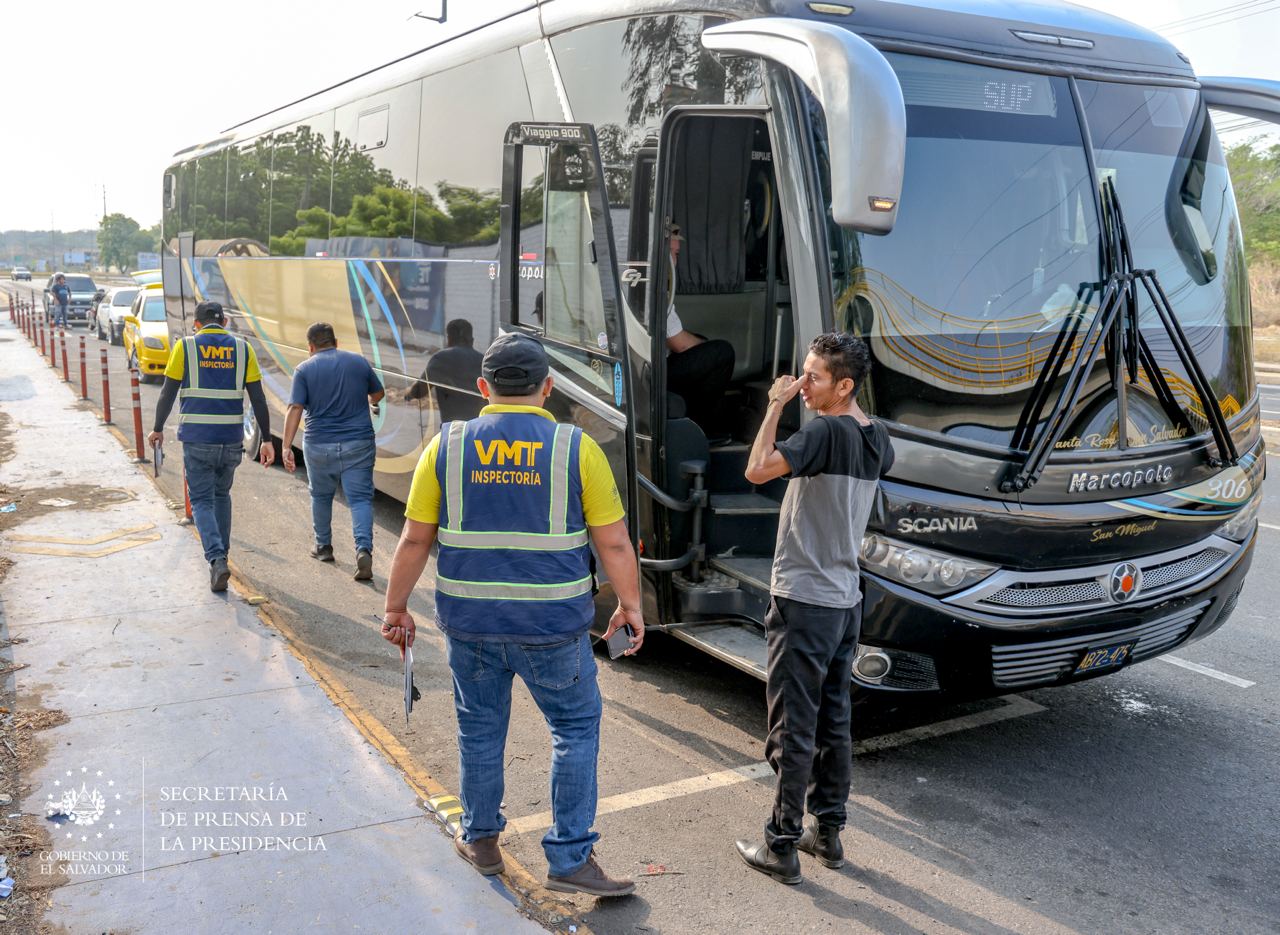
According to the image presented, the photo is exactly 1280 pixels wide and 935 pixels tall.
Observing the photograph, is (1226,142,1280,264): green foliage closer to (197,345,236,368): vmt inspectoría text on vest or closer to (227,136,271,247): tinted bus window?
(227,136,271,247): tinted bus window

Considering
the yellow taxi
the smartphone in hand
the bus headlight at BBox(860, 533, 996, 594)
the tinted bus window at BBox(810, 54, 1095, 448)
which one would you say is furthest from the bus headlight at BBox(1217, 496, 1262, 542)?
the yellow taxi

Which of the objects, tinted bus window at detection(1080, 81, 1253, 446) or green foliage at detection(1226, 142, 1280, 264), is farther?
green foliage at detection(1226, 142, 1280, 264)

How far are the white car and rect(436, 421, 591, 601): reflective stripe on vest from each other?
27.6 metres

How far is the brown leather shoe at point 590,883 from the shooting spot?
3.71 meters

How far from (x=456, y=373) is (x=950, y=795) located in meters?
4.40

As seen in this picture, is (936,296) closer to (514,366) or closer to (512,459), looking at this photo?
(514,366)

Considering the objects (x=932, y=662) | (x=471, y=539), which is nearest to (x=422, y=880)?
(x=471, y=539)

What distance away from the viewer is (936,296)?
14.9ft

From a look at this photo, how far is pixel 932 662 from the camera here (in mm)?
4496

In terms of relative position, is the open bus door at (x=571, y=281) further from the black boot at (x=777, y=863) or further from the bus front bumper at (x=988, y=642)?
the black boot at (x=777, y=863)

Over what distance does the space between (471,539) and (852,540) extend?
1.32 metres

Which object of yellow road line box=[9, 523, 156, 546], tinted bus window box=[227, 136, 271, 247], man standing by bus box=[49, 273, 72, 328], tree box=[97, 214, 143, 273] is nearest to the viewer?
yellow road line box=[9, 523, 156, 546]

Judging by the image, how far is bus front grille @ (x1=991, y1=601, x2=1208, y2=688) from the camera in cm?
454

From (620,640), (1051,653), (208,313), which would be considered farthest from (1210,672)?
(208,313)
